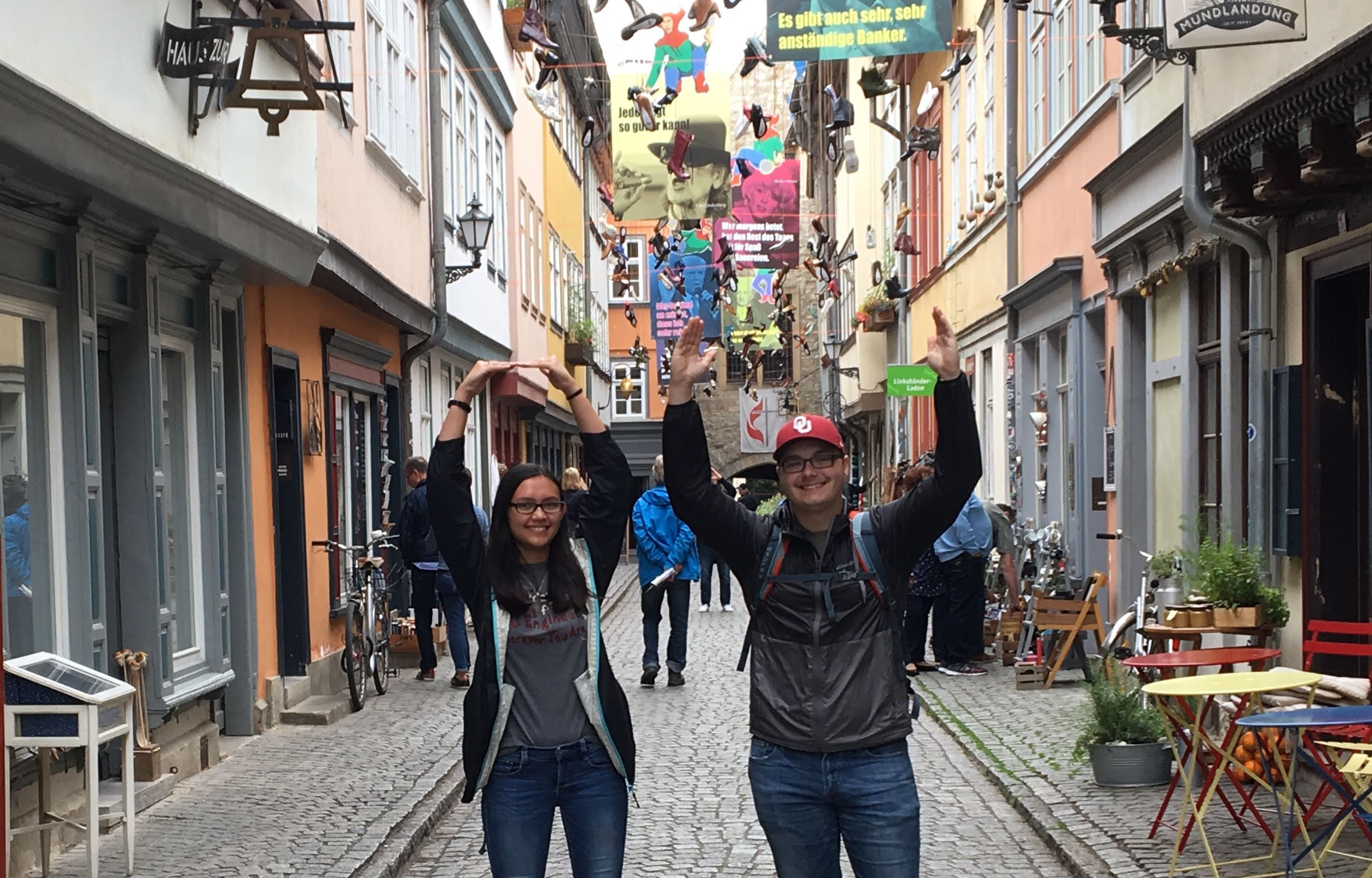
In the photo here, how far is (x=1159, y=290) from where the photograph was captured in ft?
43.4

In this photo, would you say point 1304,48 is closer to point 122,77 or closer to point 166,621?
point 122,77

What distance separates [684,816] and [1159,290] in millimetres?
6393

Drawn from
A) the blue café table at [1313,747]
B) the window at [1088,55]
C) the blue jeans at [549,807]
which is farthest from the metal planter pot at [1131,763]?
the window at [1088,55]

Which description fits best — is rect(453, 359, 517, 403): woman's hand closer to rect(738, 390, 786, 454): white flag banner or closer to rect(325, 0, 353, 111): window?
rect(325, 0, 353, 111): window

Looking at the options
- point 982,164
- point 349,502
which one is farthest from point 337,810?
point 982,164

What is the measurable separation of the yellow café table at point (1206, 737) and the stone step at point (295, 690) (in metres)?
6.72

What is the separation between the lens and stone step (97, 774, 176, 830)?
7.88 meters

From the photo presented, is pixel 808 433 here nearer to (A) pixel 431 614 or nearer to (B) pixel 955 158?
(A) pixel 431 614

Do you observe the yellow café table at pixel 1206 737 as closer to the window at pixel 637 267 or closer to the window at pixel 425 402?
the window at pixel 425 402

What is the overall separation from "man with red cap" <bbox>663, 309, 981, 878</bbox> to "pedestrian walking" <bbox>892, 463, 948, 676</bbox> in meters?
9.94

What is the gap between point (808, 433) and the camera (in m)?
4.37

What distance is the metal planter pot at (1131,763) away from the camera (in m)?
8.85

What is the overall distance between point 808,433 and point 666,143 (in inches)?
730

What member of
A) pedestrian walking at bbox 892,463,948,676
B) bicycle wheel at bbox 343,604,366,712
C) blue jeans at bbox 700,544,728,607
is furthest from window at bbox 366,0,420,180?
blue jeans at bbox 700,544,728,607
